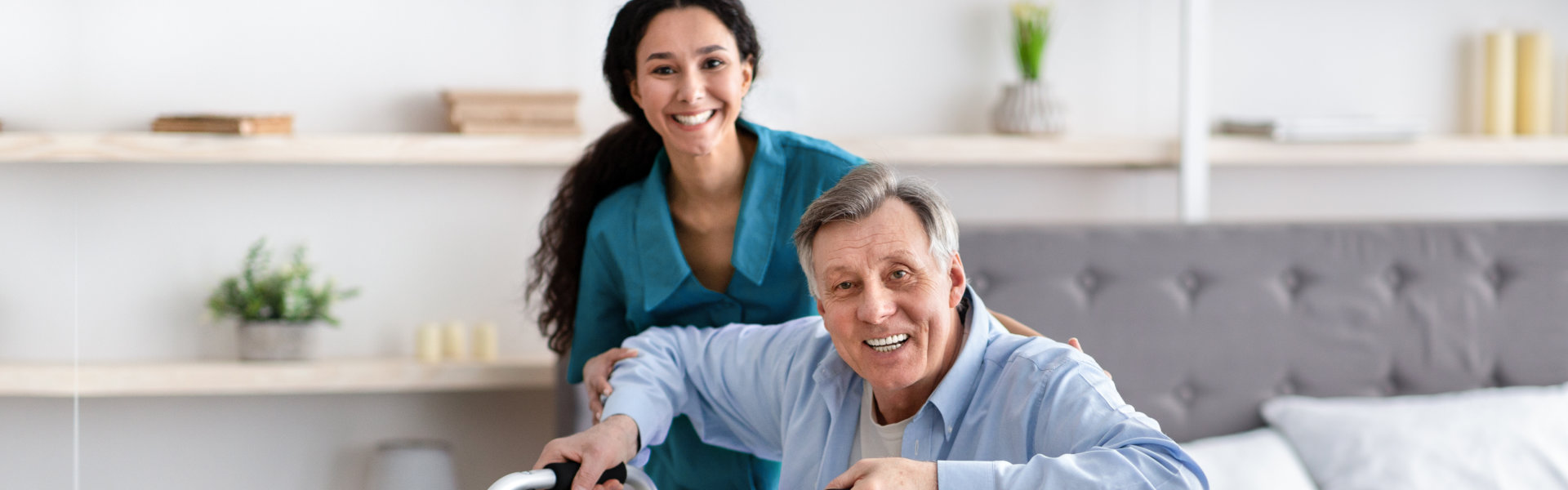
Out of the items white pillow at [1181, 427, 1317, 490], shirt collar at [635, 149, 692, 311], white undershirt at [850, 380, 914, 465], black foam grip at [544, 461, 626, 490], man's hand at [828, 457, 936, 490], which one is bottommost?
white pillow at [1181, 427, 1317, 490]

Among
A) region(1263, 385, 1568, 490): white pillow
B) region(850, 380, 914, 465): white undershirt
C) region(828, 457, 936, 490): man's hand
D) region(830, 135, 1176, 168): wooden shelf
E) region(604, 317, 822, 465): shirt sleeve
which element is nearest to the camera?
region(828, 457, 936, 490): man's hand

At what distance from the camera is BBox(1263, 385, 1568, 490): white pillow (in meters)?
2.18

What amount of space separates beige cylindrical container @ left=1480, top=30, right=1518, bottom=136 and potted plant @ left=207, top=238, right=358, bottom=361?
2656 millimetres

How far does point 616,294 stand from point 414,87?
43.3 inches

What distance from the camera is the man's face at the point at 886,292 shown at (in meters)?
1.15

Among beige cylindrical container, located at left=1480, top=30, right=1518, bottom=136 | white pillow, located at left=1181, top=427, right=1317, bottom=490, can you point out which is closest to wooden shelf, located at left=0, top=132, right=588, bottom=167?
white pillow, located at left=1181, top=427, right=1317, bottom=490

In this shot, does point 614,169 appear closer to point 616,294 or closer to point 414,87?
point 616,294

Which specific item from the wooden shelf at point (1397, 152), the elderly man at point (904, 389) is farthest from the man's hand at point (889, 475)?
the wooden shelf at point (1397, 152)

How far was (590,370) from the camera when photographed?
58.7 inches

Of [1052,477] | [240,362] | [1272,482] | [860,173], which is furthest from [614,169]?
[1272,482]

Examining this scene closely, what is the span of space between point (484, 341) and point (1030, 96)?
1.29 m

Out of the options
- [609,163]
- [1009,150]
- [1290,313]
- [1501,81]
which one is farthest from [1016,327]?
[1501,81]

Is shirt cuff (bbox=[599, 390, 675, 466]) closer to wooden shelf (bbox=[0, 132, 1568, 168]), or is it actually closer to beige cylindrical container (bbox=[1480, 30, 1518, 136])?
wooden shelf (bbox=[0, 132, 1568, 168])

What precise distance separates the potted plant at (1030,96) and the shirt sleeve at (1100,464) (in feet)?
5.17
